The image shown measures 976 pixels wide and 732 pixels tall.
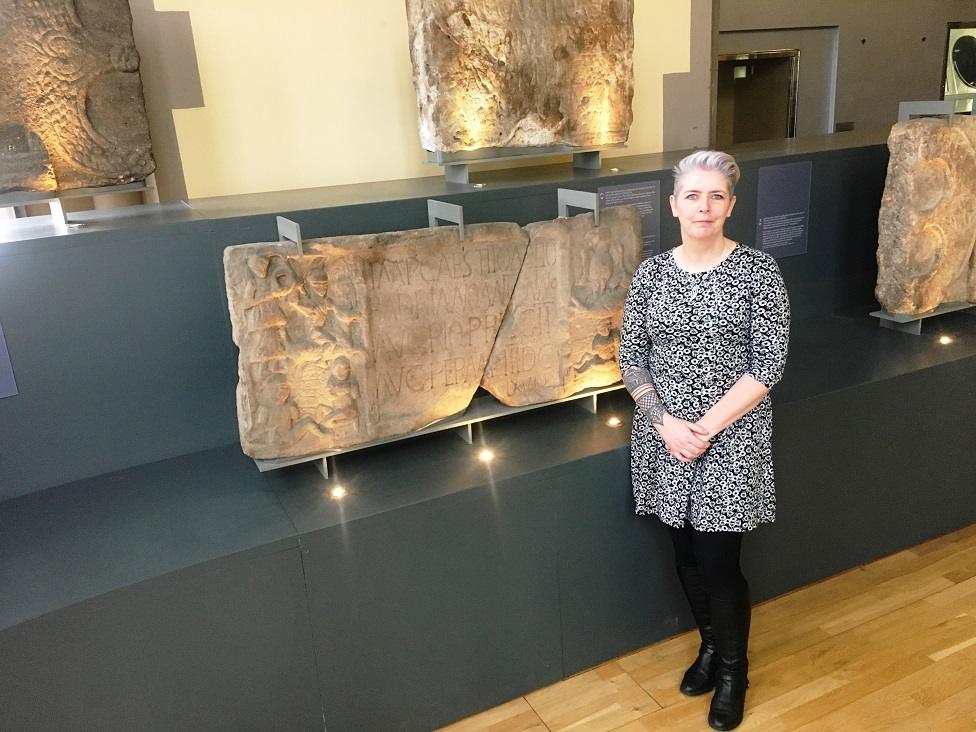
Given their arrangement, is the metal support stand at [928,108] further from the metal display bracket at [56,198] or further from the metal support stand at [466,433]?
the metal display bracket at [56,198]

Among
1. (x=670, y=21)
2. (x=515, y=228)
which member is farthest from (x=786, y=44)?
(x=515, y=228)

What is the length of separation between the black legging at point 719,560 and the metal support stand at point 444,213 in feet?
3.31

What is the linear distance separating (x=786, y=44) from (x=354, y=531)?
548 centimetres

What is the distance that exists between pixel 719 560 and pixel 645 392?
466 mm

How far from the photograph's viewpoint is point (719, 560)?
206 cm

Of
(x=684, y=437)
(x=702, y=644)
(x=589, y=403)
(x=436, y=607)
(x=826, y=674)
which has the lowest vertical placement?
(x=826, y=674)

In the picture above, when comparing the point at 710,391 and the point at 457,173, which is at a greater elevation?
the point at 457,173

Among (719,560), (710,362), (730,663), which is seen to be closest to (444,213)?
(710,362)

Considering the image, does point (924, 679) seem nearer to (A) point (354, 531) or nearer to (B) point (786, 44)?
(A) point (354, 531)

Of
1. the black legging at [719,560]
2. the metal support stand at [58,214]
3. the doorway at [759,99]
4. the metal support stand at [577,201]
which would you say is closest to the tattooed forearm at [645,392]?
the black legging at [719,560]

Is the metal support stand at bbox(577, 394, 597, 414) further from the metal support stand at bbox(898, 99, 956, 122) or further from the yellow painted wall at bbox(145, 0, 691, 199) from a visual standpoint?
the metal support stand at bbox(898, 99, 956, 122)

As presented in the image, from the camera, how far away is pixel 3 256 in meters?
2.04

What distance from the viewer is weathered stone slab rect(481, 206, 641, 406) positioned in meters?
2.41

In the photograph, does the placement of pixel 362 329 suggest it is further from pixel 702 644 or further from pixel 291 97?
pixel 702 644
